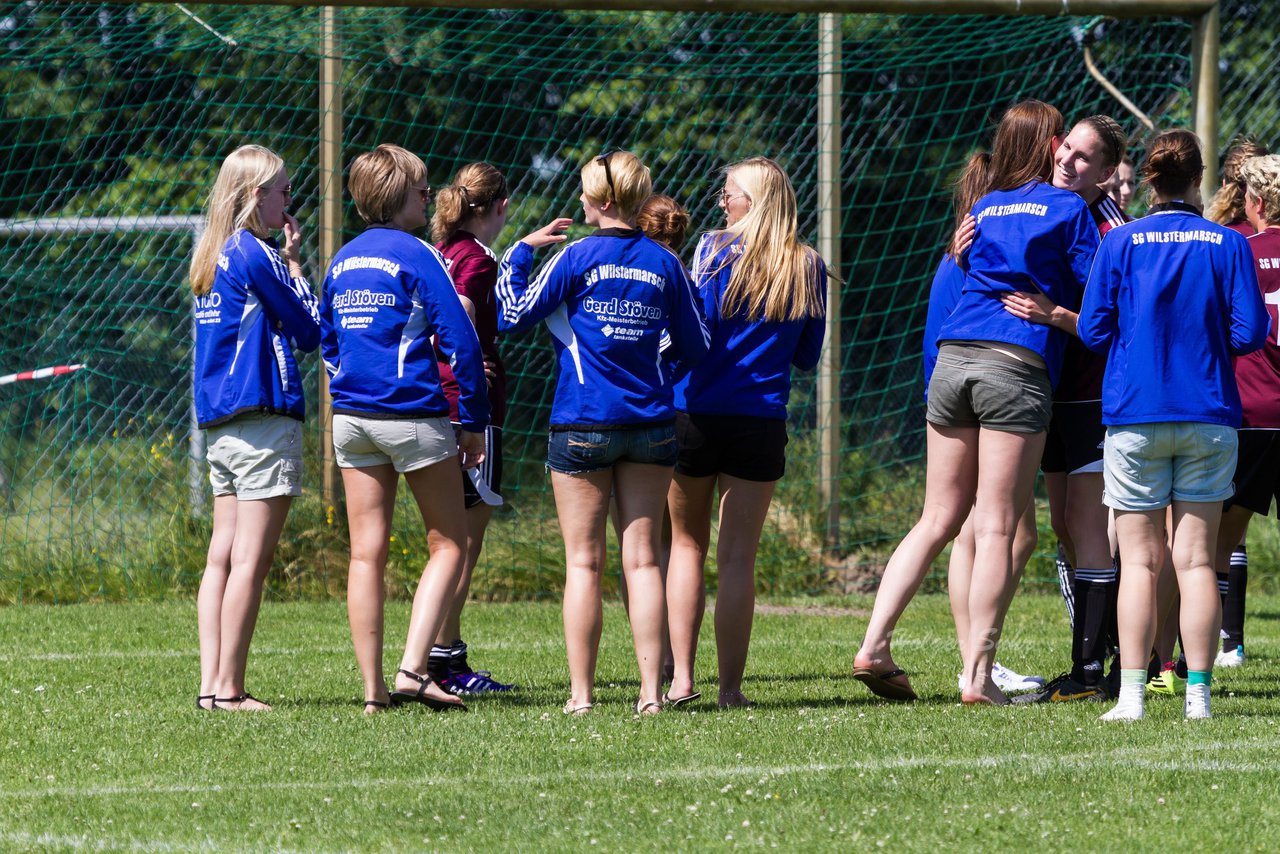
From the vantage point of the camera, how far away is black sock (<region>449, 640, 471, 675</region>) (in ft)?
21.3

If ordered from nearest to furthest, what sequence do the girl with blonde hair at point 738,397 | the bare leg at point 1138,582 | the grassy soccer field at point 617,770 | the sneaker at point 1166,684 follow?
the grassy soccer field at point 617,770 < the bare leg at point 1138,582 < the girl with blonde hair at point 738,397 < the sneaker at point 1166,684

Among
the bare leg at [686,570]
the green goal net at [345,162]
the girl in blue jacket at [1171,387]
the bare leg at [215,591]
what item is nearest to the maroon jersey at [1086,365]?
the girl in blue jacket at [1171,387]

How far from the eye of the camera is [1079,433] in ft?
19.4

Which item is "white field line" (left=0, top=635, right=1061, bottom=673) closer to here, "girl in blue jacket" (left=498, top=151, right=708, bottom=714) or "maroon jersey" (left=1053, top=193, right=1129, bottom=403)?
"maroon jersey" (left=1053, top=193, right=1129, bottom=403)

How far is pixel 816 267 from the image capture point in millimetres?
5848

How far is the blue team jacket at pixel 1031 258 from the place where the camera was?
18.4ft

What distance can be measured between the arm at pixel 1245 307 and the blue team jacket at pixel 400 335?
241cm

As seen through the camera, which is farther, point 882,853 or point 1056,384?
point 1056,384

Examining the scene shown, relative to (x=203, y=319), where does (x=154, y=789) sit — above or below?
below

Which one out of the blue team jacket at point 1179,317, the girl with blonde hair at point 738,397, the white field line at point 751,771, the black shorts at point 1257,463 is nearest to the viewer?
the white field line at point 751,771

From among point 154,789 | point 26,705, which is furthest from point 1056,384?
point 26,705

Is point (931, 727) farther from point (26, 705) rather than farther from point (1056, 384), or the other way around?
point (26, 705)

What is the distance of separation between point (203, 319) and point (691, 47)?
8.85 meters

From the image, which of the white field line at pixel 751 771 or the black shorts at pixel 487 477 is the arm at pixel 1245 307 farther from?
the black shorts at pixel 487 477
